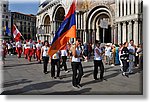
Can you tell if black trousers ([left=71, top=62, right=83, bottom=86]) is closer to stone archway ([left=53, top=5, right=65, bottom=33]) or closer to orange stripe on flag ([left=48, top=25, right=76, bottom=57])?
orange stripe on flag ([left=48, top=25, right=76, bottom=57])

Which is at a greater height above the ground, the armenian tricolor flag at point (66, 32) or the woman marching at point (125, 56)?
the armenian tricolor flag at point (66, 32)

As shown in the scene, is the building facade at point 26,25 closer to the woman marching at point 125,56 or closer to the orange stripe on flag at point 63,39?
the woman marching at point 125,56

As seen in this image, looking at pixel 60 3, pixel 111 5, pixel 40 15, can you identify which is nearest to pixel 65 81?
pixel 111 5

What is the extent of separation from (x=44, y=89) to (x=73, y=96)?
1.31 metres

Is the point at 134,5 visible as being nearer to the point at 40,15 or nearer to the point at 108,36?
the point at 108,36

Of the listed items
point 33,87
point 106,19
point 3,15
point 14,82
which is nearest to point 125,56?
point 33,87

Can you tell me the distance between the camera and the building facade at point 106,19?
21.8 meters

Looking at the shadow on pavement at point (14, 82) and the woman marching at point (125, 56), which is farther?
the woman marching at point (125, 56)

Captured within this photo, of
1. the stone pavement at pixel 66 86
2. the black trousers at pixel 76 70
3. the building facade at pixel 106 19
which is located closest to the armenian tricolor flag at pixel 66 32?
the black trousers at pixel 76 70

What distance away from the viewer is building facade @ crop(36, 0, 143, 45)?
21.8 metres

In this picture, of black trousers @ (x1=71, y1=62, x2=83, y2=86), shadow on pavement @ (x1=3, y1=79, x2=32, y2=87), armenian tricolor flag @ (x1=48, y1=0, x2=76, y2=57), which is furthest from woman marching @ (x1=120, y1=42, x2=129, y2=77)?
shadow on pavement @ (x1=3, y1=79, x2=32, y2=87)

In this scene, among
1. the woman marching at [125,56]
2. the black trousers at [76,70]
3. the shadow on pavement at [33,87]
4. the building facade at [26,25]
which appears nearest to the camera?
the shadow on pavement at [33,87]

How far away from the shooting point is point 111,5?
88.7 ft

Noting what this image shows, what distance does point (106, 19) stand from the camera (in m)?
29.6
